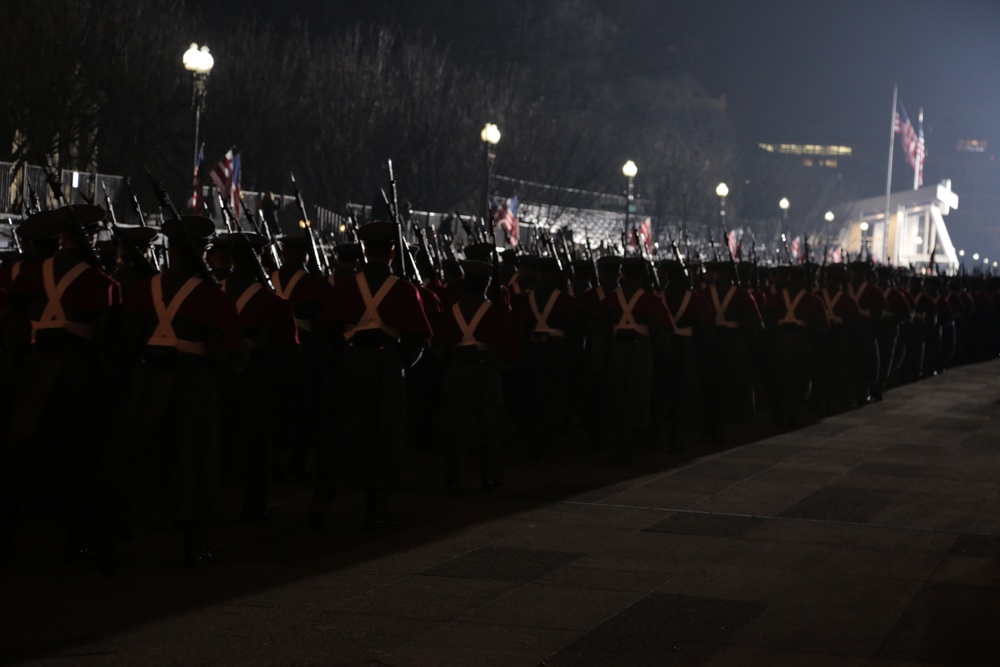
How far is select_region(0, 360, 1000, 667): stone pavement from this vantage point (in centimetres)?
769

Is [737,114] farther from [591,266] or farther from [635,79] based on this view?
[591,266]

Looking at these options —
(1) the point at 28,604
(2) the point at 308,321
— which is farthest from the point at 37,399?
(2) the point at 308,321

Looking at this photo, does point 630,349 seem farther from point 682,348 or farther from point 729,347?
point 729,347

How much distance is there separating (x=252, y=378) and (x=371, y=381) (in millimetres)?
987

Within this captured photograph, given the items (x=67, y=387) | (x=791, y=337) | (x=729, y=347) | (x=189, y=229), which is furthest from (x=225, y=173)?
(x=67, y=387)

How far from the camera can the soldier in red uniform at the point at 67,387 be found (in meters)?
9.42

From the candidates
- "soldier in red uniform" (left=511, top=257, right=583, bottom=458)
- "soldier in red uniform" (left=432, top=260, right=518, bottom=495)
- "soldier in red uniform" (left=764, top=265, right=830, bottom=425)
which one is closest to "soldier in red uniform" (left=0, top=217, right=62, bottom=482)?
"soldier in red uniform" (left=432, top=260, right=518, bottom=495)

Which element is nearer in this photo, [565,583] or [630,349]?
[565,583]

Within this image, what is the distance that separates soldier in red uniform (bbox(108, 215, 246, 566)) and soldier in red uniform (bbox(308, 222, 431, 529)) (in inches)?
58.5

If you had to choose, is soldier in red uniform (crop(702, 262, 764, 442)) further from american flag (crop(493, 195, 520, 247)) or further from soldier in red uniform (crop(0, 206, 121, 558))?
american flag (crop(493, 195, 520, 247))

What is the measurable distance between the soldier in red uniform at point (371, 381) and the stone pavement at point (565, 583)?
0.38 metres

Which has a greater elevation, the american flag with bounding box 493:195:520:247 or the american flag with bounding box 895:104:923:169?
the american flag with bounding box 895:104:923:169

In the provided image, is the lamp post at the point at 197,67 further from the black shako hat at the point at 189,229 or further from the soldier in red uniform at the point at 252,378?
the black shako hat at the point at 189,229

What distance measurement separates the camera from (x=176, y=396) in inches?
372
